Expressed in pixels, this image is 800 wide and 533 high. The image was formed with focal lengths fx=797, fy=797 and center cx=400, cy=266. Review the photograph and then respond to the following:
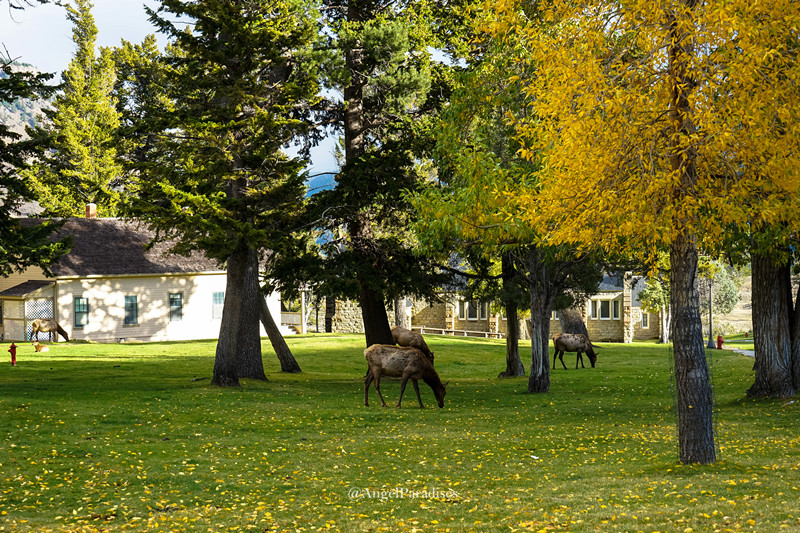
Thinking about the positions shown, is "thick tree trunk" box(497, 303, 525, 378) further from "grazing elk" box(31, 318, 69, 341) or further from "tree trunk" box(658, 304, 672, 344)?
"tree trunk" box(658, 304, 672, 344)

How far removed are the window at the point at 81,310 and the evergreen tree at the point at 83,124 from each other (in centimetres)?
986

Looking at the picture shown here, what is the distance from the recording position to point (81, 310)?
4341cm

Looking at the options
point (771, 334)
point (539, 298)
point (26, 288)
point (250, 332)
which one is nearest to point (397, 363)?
point (539, 298)

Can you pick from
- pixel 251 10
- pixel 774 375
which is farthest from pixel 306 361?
pixel 774 375

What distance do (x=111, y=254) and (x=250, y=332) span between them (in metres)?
21.2

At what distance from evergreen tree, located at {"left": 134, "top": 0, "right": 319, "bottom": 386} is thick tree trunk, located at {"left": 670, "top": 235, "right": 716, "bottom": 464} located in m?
13.2

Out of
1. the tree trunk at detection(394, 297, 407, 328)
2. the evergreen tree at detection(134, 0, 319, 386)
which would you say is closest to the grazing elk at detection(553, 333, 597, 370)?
the evergreen tree at detection(134, 0, 319, 386)

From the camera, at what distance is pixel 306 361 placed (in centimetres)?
3581

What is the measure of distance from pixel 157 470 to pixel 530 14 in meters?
10.9

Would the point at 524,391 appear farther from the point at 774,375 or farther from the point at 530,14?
the point at 530,14

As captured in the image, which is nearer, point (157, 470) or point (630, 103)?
point (630, 103)

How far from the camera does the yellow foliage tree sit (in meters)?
10.1

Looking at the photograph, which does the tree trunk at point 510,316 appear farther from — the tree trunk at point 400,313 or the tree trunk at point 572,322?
the tree trunk at point 400,313

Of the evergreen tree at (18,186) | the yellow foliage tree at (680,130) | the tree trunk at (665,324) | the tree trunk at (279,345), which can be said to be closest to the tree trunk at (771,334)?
the yellow foliage tree at (680,130)
